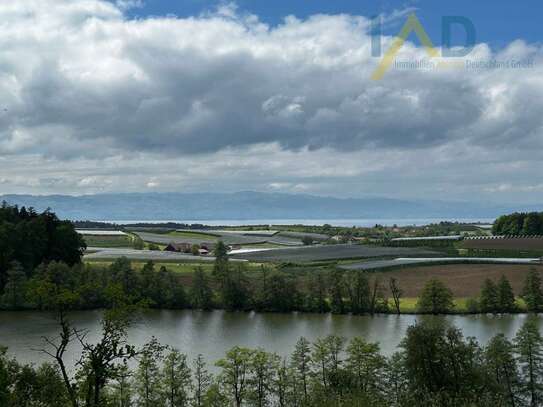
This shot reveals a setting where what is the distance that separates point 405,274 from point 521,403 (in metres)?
44.5

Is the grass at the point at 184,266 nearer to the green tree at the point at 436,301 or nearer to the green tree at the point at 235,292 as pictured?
the green tree at the point at 235,292

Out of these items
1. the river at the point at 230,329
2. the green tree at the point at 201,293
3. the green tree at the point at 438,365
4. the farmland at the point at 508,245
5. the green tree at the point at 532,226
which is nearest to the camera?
the green tree at the point at 438,365

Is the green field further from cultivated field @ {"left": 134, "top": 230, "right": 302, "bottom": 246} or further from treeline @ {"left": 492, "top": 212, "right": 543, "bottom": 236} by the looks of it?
treeline @ {"left": 492, "top": 212, "right": 543, "bottom": 236}

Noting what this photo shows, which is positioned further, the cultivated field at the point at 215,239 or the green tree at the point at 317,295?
the cultivated field at the point at 215,239

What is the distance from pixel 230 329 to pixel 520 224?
104 metres

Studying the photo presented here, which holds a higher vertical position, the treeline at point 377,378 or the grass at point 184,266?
the grass at point 184,266

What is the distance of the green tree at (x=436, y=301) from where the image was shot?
2012 inches

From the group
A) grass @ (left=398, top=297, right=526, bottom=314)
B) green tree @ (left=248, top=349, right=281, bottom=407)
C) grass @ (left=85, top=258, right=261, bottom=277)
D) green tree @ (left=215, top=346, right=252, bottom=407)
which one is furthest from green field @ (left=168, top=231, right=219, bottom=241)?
green tree @ (left=248, top=349, right=281, bottom=407)

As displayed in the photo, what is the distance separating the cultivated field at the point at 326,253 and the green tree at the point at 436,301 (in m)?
32.6

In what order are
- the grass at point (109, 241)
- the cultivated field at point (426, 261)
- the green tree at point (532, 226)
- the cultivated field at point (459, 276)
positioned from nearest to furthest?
the cultivated field at point (459, 276), the cultivated field at point (426, 261), the grass at point (109, 241), the green tree at point (532, 226)

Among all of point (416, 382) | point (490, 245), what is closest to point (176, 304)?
point (416, 382)

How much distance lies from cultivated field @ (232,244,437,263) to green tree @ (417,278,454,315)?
32.6 metres

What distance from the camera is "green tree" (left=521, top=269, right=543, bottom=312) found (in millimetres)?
51812

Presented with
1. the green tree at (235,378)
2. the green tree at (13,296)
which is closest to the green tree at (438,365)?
the green tree at (235,378)
